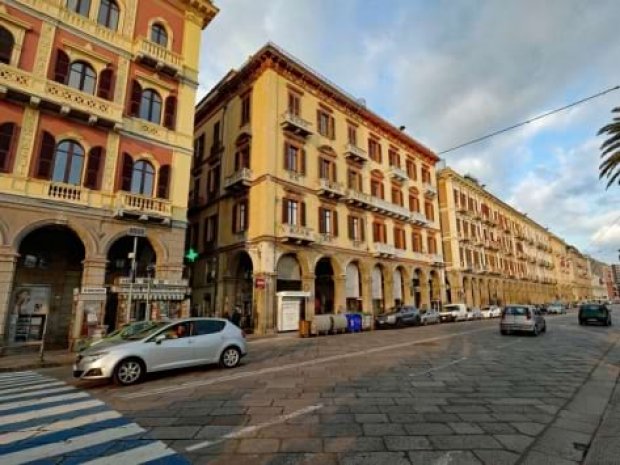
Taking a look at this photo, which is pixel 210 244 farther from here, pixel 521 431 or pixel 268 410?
pixel 521 431

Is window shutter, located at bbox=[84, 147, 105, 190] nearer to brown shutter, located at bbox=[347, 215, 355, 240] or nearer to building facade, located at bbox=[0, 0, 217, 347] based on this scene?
building facade, located at bbox=[0, 0, 217, 347]

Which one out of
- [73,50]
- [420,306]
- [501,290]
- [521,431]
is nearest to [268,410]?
[521,431]

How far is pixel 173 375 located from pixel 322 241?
18.0m

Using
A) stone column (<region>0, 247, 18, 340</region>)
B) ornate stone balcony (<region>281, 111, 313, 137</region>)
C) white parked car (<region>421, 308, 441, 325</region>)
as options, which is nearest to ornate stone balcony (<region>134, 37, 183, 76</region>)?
ornate stone balcony (<region>281, 111, 313, 137</region>)

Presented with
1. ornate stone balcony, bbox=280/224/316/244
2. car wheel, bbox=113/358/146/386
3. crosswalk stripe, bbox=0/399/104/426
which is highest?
ornate stone balcony, bbox=280/224/316/244

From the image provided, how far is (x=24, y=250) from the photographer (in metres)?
16.1

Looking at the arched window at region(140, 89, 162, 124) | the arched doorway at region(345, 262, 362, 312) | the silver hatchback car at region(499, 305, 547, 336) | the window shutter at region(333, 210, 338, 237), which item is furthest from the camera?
the arched doorway at region(345, 262, 362, 312)

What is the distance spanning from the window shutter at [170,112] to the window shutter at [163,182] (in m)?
2.35

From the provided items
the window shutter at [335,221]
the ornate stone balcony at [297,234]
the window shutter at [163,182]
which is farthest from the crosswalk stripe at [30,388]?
the window shutter at [335,221]

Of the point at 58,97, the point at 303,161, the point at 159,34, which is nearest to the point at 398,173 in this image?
the point at 303,161

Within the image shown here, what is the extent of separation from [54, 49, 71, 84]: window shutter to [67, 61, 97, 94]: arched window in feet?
0.64

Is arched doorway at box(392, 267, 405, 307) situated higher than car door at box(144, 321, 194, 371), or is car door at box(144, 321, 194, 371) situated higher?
arched doorway at box(392, 267, 405, 307)

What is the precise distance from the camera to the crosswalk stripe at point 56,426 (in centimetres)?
507

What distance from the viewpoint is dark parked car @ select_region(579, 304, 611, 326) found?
2609 cm
